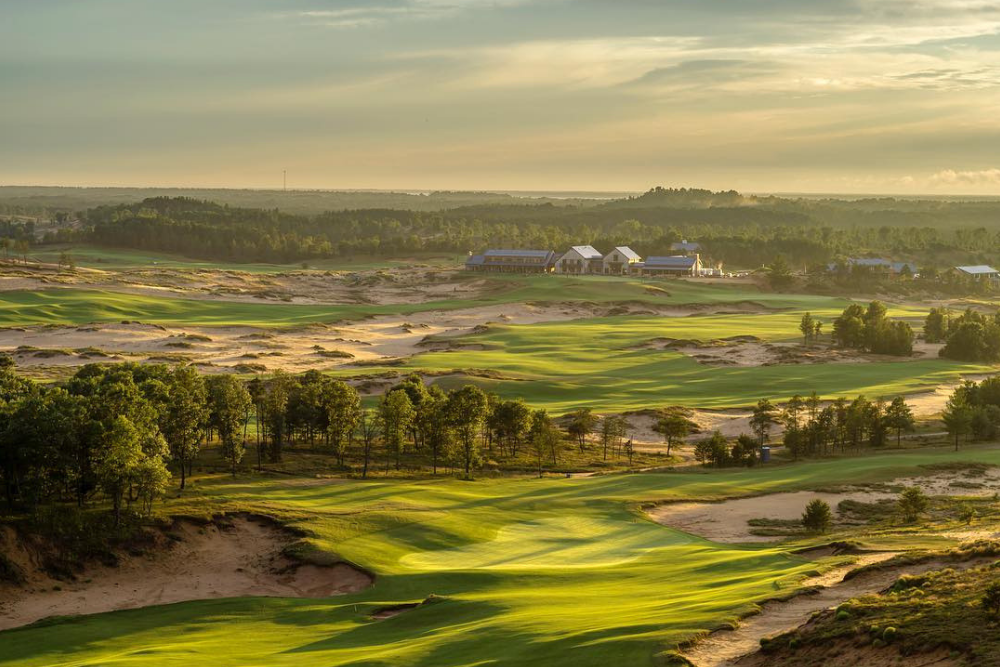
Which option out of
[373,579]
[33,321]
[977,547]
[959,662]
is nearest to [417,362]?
[33,321]

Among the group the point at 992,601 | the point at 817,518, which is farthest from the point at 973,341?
the point at 992,601

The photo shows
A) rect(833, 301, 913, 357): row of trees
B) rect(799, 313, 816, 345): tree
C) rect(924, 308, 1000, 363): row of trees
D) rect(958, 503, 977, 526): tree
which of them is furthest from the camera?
rect(799, 313, 816, 345): tree

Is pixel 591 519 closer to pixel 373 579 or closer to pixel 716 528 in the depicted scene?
pixel 716 528

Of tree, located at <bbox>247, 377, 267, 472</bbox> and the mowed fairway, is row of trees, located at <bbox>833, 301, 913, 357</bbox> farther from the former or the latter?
tree, located at <bbox>247, 377, 267, 472</bbox>

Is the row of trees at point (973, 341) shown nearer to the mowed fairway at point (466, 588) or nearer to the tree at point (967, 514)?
the mowed fairway at point (466, 588)

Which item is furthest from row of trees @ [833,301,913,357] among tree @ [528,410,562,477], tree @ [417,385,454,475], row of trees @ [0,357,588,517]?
tree @ [417,385,454,475]
